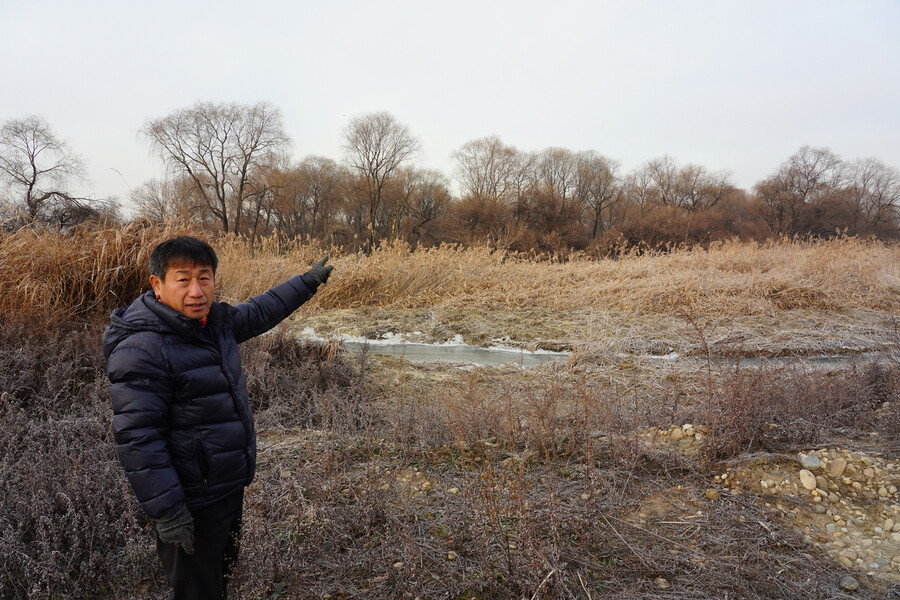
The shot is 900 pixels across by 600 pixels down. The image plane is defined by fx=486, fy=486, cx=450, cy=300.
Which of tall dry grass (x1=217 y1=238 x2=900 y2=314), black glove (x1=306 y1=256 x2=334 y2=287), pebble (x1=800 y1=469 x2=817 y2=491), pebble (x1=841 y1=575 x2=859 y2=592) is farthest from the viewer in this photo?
tall dry grass (x1=217 y1=238 x2=900 y2=314)

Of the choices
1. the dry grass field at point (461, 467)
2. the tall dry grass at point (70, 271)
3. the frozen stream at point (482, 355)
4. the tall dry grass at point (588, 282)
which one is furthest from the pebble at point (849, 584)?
the tall dry grass at point (588, 282)

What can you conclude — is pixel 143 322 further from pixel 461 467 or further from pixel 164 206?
pixel 164 206

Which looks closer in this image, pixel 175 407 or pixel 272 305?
pixel 175 407

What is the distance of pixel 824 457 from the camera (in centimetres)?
299

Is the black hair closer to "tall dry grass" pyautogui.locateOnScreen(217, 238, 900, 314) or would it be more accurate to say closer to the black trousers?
the black trousers

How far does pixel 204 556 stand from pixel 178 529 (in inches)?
10.3

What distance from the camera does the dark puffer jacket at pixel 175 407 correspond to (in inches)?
62.1

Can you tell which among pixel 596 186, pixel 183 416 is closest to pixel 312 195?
pixel 596 186

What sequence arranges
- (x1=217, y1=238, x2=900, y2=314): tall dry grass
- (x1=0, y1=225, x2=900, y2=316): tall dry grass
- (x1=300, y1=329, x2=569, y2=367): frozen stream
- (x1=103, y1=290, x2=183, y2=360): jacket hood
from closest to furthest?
(x1=103, y1=290, x2=183, y2=360): jacket hood → (x1=0, y1=225, x2=900, y2=316): tall dry grass → (x1=300, y1=329, x2=569, y2=367): frozen stream → (x1=217, y1=238, x2=900, y2=314): tall dry grass

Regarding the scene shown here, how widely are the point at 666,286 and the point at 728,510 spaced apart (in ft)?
27.2

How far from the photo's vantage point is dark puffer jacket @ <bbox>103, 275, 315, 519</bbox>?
1578 mm

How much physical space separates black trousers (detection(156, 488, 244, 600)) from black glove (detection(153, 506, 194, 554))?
0.28 ft

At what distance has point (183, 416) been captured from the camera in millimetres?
1716

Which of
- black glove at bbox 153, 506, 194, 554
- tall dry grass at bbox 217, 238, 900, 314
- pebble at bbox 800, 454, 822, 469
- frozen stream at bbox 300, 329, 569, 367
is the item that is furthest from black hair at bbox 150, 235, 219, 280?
tall dry grass at bbox 217, 238, 900, 314
